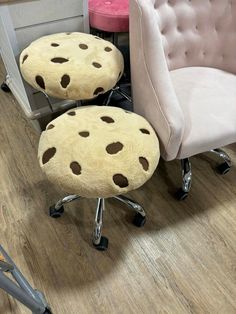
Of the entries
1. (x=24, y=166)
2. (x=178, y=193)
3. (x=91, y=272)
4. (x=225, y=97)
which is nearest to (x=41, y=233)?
(x=91, y=272)

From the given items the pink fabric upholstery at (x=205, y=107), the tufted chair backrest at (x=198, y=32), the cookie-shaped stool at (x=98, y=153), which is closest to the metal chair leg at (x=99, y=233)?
the cookie-shaped stool at (x=98, y=153)

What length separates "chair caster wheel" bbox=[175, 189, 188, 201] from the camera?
4.50 ft

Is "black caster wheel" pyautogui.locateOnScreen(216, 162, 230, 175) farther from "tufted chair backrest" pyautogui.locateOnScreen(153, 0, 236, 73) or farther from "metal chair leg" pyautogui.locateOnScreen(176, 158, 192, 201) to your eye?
"tufted chair backrest" pyautogui.locateOnScreen(153, 0, 236, 73)

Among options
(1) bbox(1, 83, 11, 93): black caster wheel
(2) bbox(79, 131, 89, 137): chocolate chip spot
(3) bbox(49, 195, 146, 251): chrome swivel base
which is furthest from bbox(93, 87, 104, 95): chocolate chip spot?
(1) bbox(1, 83, 11, 93): black caster wheel

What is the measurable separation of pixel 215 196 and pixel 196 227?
0.22 m

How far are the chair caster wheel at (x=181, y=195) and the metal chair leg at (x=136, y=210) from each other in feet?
0.75

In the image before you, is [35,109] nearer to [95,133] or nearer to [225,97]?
[95,133]

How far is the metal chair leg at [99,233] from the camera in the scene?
3.84 ft

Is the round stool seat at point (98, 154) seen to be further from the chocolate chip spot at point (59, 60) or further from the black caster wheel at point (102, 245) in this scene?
the black caster wheel at point (102, 245)

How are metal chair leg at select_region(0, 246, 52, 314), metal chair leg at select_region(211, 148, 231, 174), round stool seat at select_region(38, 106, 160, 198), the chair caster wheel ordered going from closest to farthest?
metal chair leg at select_region(0, 246, 52, 314) → round stool seat at select_region(38, 106, 160, 198) → the chair caster wheel → metal chair leg at select_region(211, 148, 231, 174)

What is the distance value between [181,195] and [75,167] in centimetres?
69

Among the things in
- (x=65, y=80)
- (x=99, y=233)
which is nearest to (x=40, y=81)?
(x=65, y=80)

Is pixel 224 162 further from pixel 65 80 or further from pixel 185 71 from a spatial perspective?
pixel 65 80

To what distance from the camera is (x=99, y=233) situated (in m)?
1.17
